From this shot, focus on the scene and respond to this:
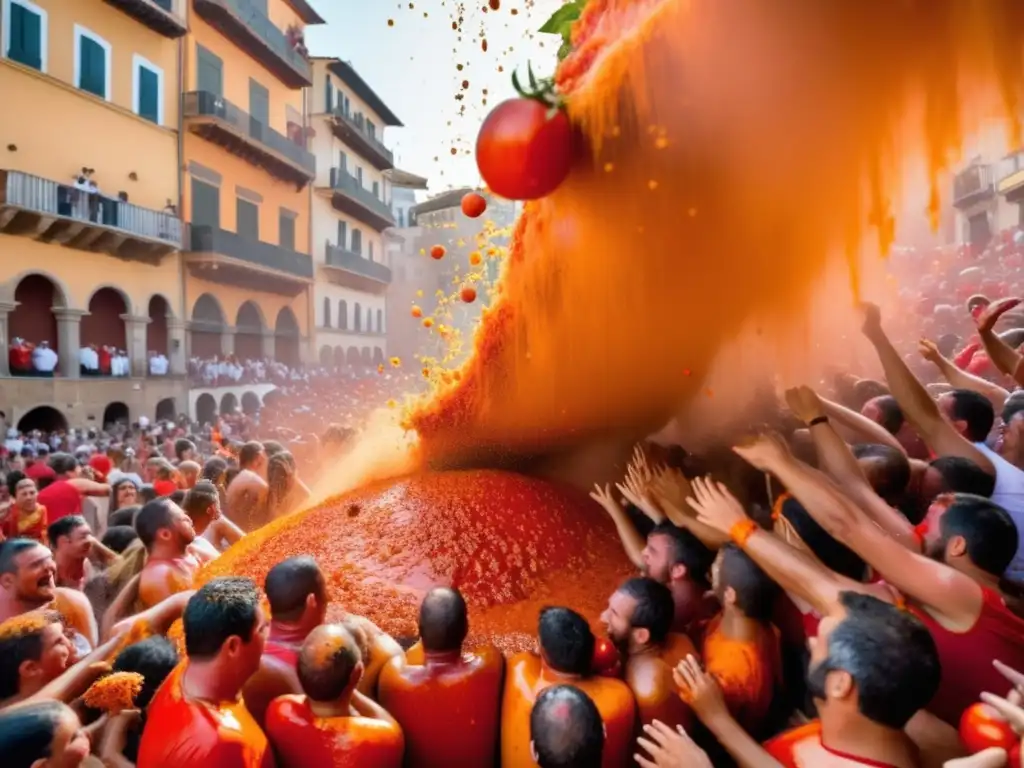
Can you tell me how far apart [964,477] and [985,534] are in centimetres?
86

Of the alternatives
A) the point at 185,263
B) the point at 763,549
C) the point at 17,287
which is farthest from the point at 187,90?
the point at 763,549

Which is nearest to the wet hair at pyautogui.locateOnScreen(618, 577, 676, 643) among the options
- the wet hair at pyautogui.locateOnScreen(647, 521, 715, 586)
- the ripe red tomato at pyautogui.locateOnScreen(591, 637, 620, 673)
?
the ripe red tomato at pyautogui.locateOnScreen(591, 637, 620, 673)

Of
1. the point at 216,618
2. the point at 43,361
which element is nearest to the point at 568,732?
the point at 216,618

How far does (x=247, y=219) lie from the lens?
56.2 ft

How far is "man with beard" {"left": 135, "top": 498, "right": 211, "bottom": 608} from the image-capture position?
322 cm

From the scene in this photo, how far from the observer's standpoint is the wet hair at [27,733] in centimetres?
147

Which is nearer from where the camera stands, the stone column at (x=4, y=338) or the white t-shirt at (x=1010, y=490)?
the white t-shirt at (x=1010, y=490)

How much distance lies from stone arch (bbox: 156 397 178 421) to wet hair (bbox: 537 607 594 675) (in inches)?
543

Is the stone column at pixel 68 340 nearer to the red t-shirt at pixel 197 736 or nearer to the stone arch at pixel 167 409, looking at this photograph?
the stone arch at pixel 167 409

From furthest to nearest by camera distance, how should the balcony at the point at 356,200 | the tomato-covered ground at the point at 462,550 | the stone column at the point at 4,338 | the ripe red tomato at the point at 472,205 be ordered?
the balcony at the point at 356,200
the stone column at the point at 4,338
the tomato-covered ground at the point at 462,550
the ripe red tomato at the point at 472,205

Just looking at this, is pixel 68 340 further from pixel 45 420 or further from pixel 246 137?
pixel 246 137

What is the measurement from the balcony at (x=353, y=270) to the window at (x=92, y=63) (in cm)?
753

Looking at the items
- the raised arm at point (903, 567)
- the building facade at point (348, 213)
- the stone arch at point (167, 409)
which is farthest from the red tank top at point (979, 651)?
Answer: the building facade at point (348, 213)

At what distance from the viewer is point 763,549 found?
6.23 feet
